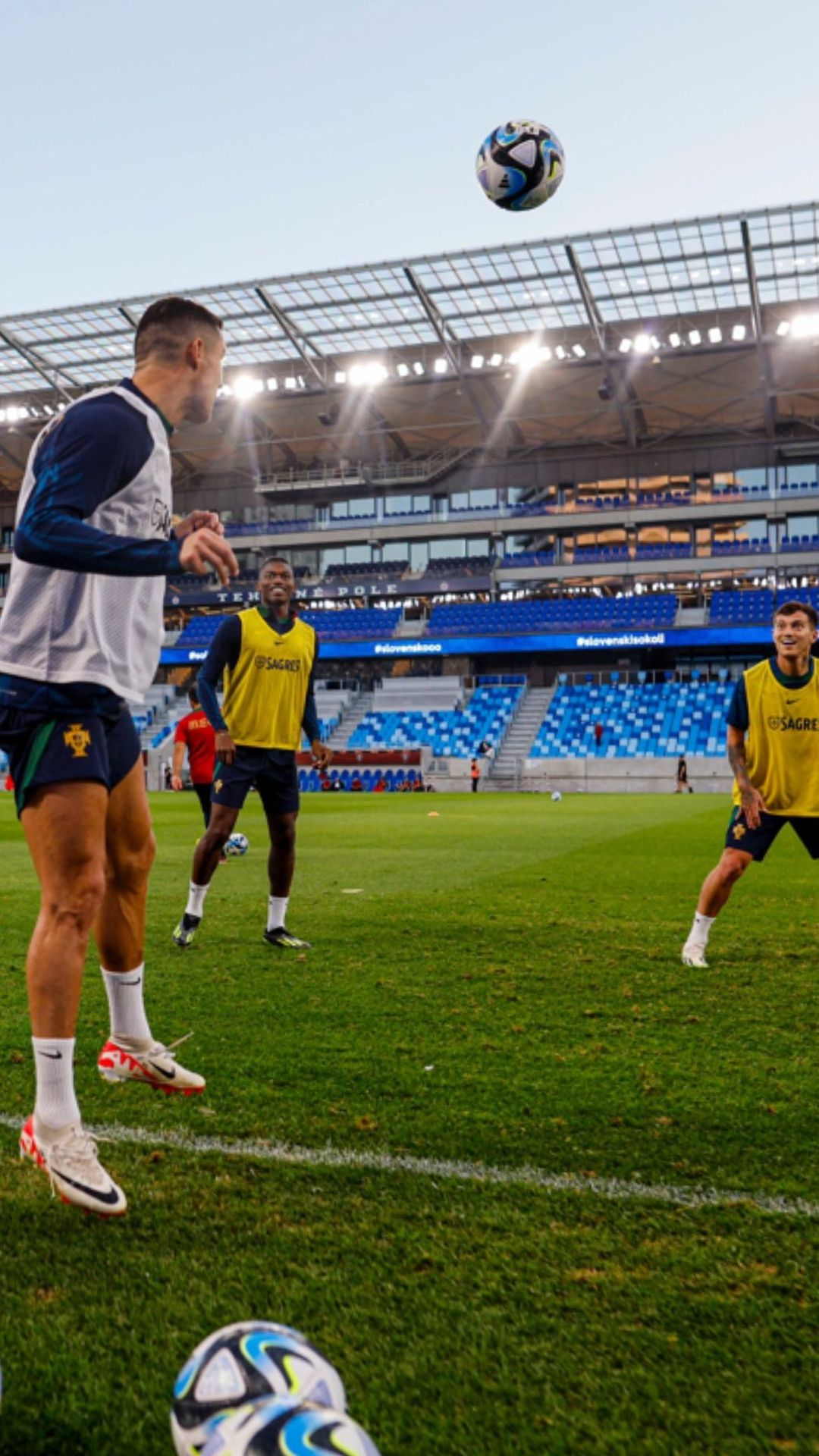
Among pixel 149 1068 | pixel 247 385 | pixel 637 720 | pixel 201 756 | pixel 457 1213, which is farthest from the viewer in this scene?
pixel 247 385

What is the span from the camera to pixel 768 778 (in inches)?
235

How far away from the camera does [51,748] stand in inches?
110

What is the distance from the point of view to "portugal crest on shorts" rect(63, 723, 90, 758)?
2.81 meters

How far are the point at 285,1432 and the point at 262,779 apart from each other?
5.15m

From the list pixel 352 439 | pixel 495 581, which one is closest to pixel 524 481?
pixel 495 581

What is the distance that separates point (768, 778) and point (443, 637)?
4332cm

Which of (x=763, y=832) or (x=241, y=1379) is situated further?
(x=763, y=832)

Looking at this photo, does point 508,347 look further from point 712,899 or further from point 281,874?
point 712,899

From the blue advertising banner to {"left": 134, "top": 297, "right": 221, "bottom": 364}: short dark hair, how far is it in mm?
39929

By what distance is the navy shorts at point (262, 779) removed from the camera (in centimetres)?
641

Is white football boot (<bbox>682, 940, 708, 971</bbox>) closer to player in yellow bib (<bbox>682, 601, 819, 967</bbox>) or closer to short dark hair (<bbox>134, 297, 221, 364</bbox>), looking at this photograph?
player in yellow bib (<bbox>682, 601, 819, 967</bbox>)

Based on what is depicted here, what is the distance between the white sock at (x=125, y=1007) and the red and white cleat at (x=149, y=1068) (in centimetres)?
4

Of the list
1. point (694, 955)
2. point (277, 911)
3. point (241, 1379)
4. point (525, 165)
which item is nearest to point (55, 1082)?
point (241, 1379)

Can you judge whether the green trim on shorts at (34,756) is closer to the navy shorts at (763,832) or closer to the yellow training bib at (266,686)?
the yellow training bib at (266,686)
